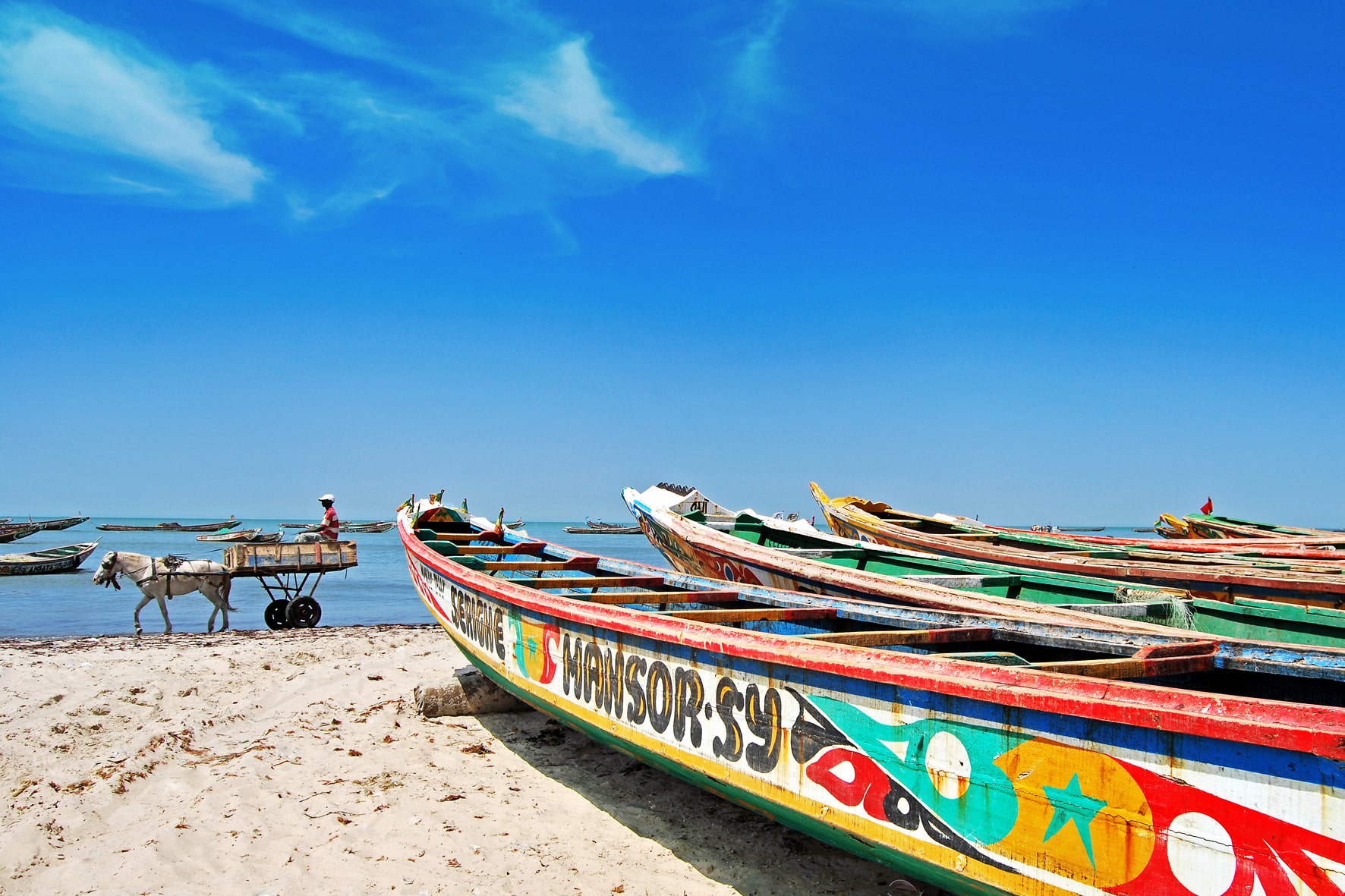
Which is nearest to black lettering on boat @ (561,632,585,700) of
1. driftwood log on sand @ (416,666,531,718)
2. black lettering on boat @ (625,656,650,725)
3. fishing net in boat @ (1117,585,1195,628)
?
black lettering on boat @ (625,656,650,725)

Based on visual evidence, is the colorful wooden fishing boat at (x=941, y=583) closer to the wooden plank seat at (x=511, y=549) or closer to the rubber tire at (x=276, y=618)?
the wooden plank seat at (x=511, y=549)

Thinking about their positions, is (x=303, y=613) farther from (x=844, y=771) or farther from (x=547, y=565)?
(x=844, y=771)

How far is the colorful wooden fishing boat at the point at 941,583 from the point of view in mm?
5988

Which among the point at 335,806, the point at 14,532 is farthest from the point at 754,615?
the point at 14,532

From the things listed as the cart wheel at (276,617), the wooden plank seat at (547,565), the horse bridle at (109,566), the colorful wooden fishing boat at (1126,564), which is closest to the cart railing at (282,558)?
the cart wheel at (276,617)

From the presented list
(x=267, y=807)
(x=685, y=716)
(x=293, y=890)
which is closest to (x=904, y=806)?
(x=685, y=716)

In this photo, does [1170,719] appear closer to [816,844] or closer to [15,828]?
[816,844]

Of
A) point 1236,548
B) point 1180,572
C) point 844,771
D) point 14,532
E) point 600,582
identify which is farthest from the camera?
point 14,532

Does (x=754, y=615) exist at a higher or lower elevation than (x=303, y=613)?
higher

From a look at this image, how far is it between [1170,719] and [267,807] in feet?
17.1

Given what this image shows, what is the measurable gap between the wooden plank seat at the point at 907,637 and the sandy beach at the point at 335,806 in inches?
53.5

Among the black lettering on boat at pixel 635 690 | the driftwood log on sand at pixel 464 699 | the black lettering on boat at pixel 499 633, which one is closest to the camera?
the black lettering on boat at pixel 635 690

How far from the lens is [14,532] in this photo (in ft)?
190

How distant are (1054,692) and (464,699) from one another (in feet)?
19.6
